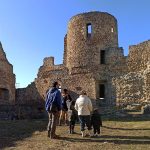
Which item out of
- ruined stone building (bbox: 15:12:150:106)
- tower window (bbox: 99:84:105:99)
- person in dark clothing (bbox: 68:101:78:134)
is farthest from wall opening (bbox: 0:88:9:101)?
person in dark clothing (bbox: 68:101:78:134)

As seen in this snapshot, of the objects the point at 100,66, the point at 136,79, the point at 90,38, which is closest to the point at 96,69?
the point at 100,66

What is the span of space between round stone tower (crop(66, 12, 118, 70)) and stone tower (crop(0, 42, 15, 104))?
4763 millimetres

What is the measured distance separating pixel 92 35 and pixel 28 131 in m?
17.6

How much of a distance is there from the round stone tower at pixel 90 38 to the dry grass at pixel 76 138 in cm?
1495

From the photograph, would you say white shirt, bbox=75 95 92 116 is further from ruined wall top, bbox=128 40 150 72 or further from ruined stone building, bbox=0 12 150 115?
ruined wall top, bbox=128 40 150 72

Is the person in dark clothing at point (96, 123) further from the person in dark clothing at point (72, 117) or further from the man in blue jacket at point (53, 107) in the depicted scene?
the man in blue jacket at point (53, 107)

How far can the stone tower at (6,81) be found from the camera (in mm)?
31453

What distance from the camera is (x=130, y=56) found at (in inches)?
1168

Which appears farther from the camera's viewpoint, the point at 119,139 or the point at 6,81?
the point at 6,81

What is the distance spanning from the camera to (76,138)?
12.9 meters

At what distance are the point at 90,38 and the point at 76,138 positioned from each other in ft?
64.3

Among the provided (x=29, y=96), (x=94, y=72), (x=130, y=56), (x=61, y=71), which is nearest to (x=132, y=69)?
(x=130, y=56)

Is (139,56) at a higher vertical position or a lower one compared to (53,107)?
higher

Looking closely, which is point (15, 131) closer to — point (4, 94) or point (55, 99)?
point (55, 99)
